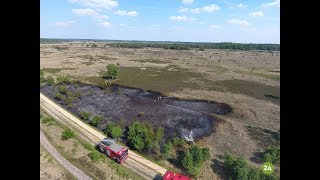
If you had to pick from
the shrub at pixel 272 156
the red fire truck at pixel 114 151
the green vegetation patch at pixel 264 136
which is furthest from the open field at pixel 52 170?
the green vegetation patch at pixel 264 136

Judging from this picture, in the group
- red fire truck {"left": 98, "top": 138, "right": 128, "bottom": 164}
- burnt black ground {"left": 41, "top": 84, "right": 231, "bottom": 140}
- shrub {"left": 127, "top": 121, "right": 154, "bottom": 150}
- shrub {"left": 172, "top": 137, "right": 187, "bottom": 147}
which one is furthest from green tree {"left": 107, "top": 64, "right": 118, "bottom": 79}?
red fire truck {"left": 98, "top": 138, "right": 128, "bottom": 164}

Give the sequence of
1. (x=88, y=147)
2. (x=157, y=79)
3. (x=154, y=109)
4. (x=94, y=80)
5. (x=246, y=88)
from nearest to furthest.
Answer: (x=88, y=147)
(x=154, y=109)
(x=246, y=88)
(x=94, y=80)
(x=157, y=79)

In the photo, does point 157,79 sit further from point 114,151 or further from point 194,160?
point 114,151

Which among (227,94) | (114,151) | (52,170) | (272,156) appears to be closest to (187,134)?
(272,156)

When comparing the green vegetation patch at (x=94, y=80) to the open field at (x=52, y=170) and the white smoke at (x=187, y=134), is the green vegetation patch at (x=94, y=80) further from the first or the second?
the open field at (x=52, y=170)
